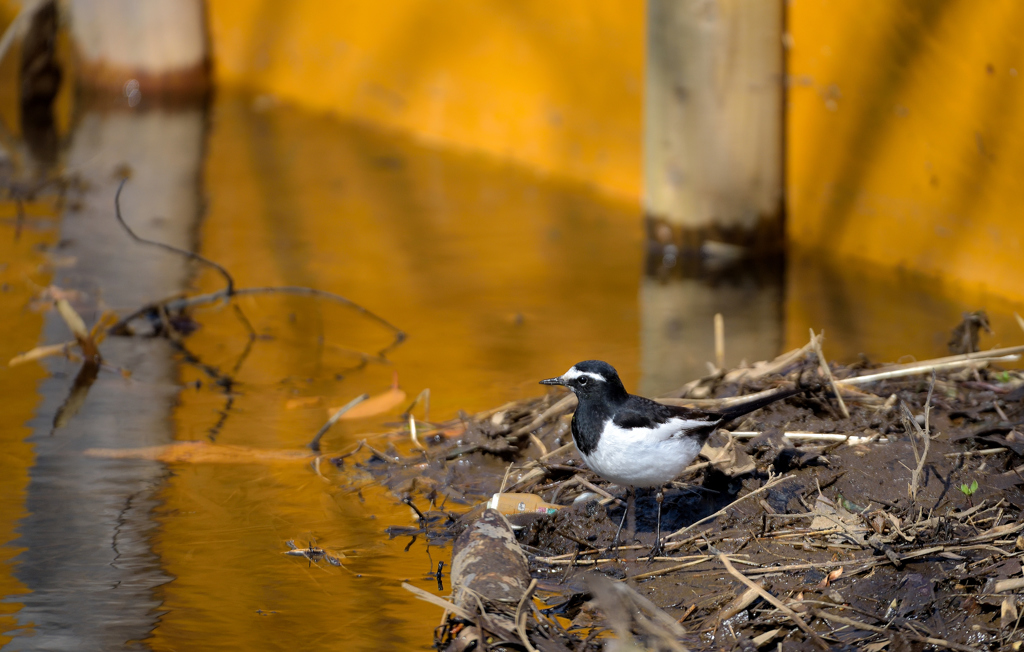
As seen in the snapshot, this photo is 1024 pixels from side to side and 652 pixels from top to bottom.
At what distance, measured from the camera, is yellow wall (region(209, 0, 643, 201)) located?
713 cm

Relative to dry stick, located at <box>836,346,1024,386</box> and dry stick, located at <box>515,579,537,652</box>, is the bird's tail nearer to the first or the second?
dry stick, located at <box>836,346,1024,386</box>

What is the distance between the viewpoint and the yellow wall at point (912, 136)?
5094mm

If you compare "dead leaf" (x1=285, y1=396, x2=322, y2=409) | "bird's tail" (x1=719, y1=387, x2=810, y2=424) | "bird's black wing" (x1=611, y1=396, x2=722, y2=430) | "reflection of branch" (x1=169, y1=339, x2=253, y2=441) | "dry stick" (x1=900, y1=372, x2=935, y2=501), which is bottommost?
"dead leaf" (x1=285, y1=396, x2=322, y2=409)

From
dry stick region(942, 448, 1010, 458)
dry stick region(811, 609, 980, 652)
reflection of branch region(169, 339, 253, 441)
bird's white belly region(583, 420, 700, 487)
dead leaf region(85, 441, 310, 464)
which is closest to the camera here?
dry stick region(811, 609, 980, 652)

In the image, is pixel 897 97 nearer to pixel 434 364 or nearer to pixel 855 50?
pixel 855 50

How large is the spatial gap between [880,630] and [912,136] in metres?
3.46

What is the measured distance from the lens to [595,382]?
3133 mm

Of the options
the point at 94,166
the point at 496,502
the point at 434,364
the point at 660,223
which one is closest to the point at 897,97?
the point at 660,223

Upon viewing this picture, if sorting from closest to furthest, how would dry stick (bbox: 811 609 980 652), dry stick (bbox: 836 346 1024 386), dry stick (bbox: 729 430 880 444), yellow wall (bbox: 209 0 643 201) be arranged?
1. dry stick (bbox: 811 609 980 652)
2. dry stick (bbox: 729 430 880 444)
3. dry stick (bbox: 836 346 1024 386)
4. yellow wall (bbox: 209 0 643 201)

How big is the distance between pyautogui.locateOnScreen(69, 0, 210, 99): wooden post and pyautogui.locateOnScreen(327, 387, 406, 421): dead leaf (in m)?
6.22

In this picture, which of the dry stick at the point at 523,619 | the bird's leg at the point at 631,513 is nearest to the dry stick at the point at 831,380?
the bird's leg at the point at 631,513

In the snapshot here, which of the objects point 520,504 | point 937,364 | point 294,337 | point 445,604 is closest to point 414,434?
point 520,504

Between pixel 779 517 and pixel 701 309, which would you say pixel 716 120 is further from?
pixel 779 517

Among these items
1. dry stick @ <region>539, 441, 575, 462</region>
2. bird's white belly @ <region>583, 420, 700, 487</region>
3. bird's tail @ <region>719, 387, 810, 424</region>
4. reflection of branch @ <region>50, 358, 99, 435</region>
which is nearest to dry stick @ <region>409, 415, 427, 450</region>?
dry stick @ <region>539, 441, 575, 462</region>
